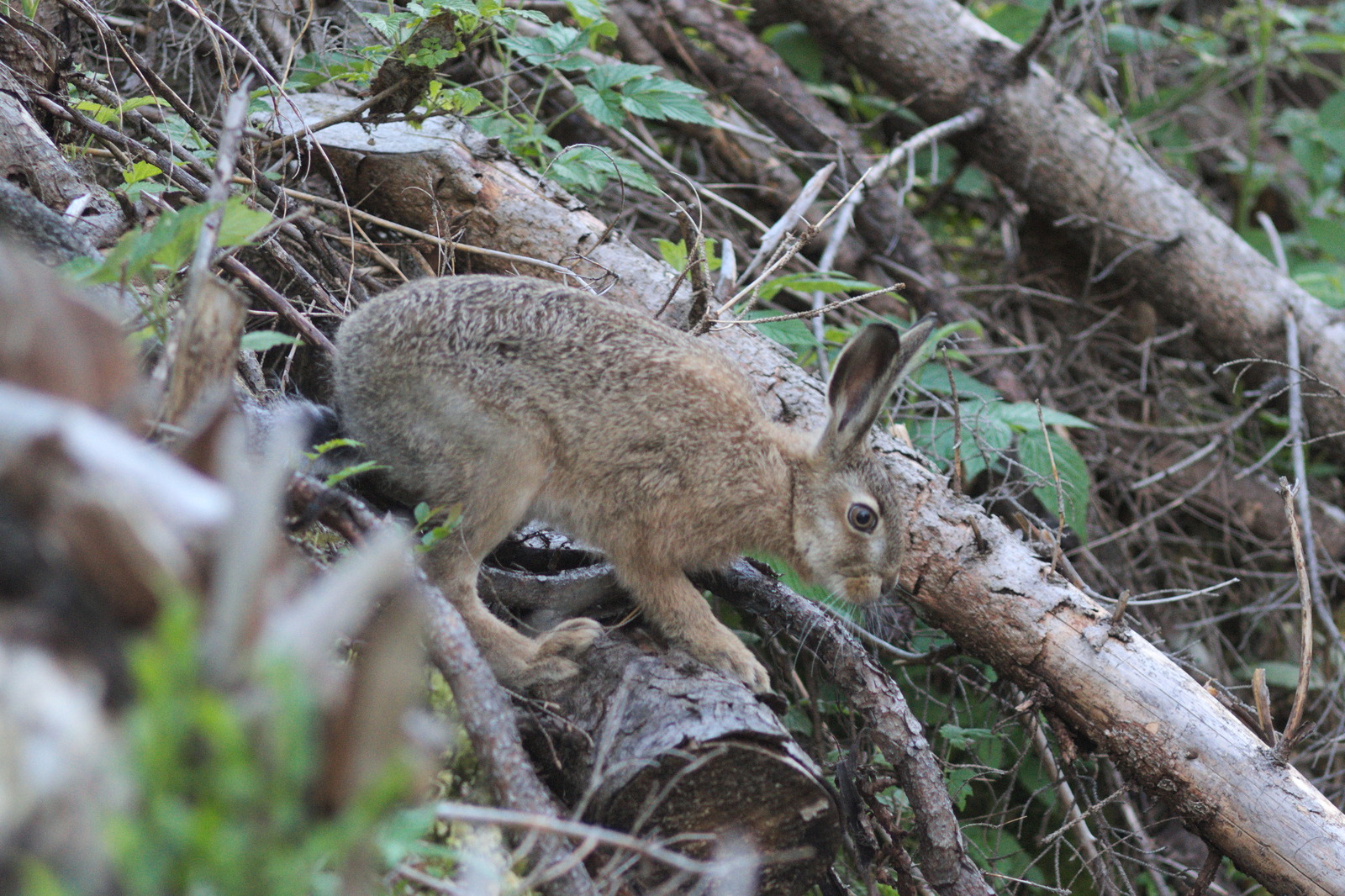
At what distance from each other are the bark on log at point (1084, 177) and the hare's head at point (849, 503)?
3.04m

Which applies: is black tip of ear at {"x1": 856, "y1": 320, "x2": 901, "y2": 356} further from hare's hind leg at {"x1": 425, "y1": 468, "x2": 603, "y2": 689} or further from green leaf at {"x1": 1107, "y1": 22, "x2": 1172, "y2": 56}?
green leaf at {"x1": 1107, "y1": 22, "x2": 1172, "y2": 56}

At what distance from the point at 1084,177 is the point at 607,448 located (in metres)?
4.33

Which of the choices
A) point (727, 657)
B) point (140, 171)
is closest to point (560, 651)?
point (727, 657)

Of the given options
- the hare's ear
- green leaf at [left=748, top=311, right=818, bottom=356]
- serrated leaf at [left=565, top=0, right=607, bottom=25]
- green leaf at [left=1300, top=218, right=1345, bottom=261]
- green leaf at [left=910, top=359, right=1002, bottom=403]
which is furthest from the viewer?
green leaf at [left=1300, top=218, right=1345, bottom=261]

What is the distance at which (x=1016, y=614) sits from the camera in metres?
3.68

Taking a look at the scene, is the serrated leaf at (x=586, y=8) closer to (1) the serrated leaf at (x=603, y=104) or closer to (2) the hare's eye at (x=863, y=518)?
(1) the serrated leaf at (x=603, y=104)

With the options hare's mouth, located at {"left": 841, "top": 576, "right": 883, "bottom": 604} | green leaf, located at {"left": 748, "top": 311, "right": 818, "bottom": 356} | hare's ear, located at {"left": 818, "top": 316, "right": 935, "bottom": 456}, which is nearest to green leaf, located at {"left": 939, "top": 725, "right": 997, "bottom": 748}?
hare's mouth, located at {"left": 841, "top": 576, "right": 883, "bottom": 604}

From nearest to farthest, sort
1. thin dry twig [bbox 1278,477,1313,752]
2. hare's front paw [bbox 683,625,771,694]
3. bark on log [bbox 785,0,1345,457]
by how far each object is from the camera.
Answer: thin dry twig [bbox 1278,477,1313,752], hare's front paw [bbox 683,625,771,694], bark on log [bbox 785,0,1345,457]

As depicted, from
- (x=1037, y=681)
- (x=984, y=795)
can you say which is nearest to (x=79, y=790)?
(x=1037, y=681)

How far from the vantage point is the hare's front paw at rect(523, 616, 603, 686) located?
3146mm

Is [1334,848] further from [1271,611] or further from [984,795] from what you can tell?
[1271,611]

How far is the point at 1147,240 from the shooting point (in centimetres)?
631

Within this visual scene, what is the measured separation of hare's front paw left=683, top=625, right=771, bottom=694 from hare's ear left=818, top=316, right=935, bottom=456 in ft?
2.73

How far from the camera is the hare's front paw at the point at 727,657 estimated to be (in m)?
3.42
